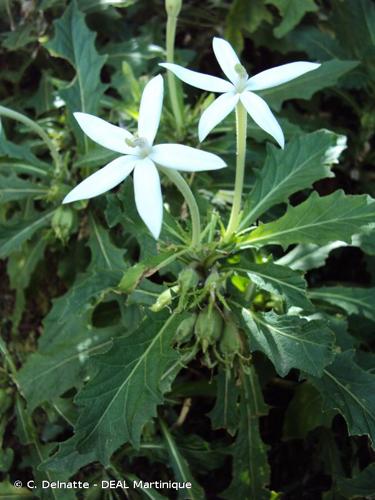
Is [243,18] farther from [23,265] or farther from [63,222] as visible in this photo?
[23,265]

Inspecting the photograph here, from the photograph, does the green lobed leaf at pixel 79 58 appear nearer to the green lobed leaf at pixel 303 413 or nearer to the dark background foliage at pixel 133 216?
the dark background foliage at pixel 133 216

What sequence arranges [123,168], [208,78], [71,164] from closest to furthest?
[123,168], [208,78], [71,164]

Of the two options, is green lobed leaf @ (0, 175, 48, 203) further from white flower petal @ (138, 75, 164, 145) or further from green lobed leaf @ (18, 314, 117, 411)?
white flower petal @ (138, 75, 164, 145)

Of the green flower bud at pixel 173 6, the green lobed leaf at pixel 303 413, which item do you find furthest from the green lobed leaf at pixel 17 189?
the green lobed leaf at pixel 303 413

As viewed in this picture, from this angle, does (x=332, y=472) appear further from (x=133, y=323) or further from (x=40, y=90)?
(x=40, y=90)

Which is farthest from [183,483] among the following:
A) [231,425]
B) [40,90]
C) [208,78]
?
[40,90]

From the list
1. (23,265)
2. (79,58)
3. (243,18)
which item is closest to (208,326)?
(23,265)

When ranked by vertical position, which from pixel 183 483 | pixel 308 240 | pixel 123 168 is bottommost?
pixel 183 483
